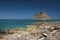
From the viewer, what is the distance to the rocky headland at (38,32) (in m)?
2.00

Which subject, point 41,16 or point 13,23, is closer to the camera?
point 13,23

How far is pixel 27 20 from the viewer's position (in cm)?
210

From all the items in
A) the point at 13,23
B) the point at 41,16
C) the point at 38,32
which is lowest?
the point at 38,32

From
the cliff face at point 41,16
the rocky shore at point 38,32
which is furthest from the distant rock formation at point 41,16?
the rocky shore at point 38,32

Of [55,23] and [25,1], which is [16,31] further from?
[55,23]

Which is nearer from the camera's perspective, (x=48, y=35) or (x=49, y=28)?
(x=48, y=35)

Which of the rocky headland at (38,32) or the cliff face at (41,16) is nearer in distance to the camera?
the rocky headland at (38,32)

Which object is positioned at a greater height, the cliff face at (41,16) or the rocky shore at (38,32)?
the cliff face at (41,16)

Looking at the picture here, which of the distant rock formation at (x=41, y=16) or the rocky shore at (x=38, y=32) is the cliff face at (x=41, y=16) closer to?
the distant rock formation at (x=41, y=16)

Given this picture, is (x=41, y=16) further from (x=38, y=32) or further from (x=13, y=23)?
(x=13, y=23)

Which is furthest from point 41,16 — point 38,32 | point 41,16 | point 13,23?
point 13,23

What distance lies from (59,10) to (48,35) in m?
0.53

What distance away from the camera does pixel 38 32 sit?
2111mm

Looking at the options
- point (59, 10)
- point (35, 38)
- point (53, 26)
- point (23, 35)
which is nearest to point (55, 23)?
point (53, 26)
